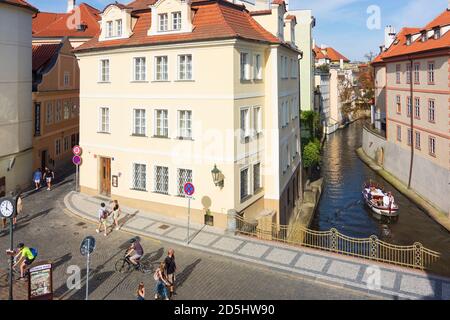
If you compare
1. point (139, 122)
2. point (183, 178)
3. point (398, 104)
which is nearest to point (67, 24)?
point (139, 122)

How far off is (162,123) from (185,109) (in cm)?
178

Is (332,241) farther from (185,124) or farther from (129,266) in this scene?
(185,124)

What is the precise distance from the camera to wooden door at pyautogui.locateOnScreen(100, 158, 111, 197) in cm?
2688

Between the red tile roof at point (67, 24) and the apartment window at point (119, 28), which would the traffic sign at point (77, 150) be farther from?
the red tile roof at point (67, 24)

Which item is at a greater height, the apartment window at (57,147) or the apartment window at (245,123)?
the apartment window at (245,123)

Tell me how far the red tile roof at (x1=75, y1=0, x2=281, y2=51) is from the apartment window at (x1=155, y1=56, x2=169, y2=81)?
0.98m

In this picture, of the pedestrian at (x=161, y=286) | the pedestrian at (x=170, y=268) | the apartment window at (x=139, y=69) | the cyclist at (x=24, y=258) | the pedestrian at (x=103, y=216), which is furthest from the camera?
the apartment window at (x=139, y=69)

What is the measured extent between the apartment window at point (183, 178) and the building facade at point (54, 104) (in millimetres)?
15237

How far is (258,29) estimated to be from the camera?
25.0m

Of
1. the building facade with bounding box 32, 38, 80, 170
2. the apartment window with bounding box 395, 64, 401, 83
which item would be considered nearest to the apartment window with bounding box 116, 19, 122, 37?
the building facade with bounding box 32, 38, 80, 170

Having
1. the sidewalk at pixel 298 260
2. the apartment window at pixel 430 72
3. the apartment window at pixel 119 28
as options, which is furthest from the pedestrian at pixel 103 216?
the apartment window at pixel 430 72

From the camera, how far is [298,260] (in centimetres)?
1739

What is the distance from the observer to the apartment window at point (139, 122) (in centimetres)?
2440
